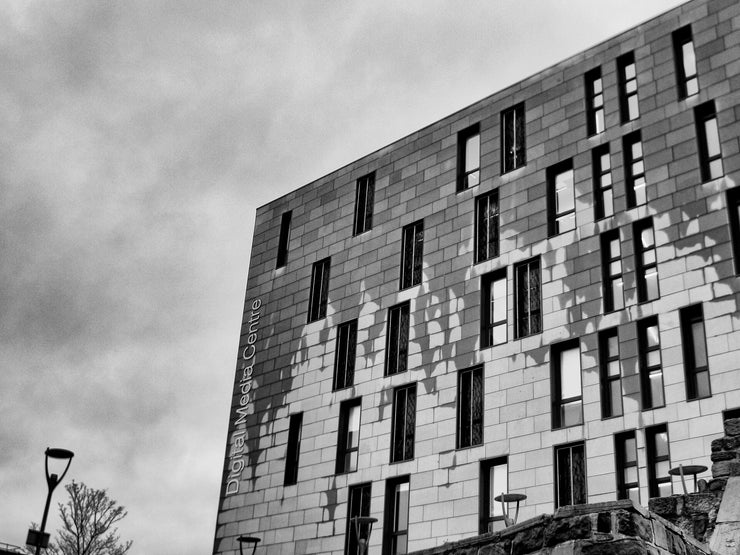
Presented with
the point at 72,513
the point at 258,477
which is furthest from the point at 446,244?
the point at 72,513

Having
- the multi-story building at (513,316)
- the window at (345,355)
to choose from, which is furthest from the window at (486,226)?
the window at (345,355)

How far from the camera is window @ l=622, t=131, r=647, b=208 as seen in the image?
29.8m

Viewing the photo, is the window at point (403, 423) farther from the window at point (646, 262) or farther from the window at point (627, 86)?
the window at point (627, 86)

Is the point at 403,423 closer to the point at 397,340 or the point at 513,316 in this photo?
the point at 397,340

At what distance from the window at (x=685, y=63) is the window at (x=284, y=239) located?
18.5m

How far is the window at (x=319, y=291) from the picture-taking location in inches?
1512

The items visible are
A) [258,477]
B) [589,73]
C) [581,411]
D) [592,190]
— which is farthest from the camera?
[258,477]

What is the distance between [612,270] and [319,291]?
13.7m

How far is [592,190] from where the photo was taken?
3103 centimetres

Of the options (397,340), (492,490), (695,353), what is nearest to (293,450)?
(397,340)

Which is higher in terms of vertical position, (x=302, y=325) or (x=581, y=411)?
(x=302, y=325)

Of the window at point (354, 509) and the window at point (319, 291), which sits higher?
the window at point (319, 291)

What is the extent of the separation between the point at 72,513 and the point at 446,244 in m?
23.3

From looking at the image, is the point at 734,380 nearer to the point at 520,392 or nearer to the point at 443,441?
the point at 520,392
